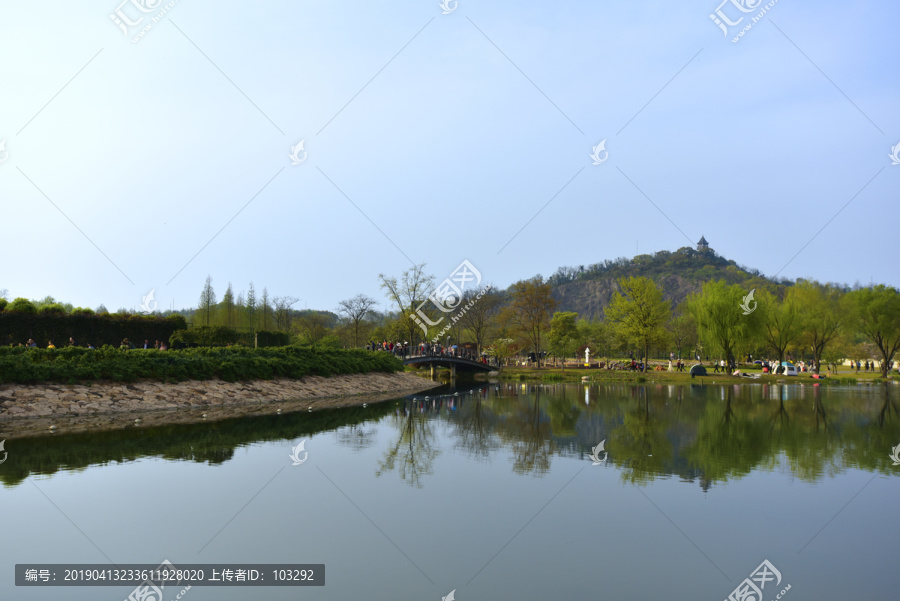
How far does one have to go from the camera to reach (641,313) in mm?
60562

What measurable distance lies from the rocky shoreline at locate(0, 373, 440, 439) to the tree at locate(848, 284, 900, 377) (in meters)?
50.5

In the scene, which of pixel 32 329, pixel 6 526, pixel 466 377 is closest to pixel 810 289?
pixel 466 377

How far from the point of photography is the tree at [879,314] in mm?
59531

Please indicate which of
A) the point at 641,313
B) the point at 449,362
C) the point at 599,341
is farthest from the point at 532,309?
the point at 599,341

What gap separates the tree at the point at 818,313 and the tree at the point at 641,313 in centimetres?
1416

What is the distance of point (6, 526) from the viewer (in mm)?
8547

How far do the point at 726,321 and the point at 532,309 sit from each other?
20.4m

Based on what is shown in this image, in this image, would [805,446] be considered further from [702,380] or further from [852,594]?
[702,380]

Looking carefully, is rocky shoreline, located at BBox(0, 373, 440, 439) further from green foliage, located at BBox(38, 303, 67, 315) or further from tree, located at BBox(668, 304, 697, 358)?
tree, located at BBox(668, 304, 697, 358)

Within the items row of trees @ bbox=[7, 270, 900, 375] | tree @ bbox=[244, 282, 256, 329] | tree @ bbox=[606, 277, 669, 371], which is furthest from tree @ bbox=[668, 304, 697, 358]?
tree @ bbox=[244, 282, 256, 329]

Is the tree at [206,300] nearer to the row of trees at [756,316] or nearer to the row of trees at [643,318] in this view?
the row of trees at [643,318]

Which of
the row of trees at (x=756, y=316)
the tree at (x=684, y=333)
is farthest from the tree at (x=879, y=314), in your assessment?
the tree at (x=684, y=333)

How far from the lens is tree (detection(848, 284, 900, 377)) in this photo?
59.5 meters

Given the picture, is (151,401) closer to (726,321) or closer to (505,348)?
(726,321)
